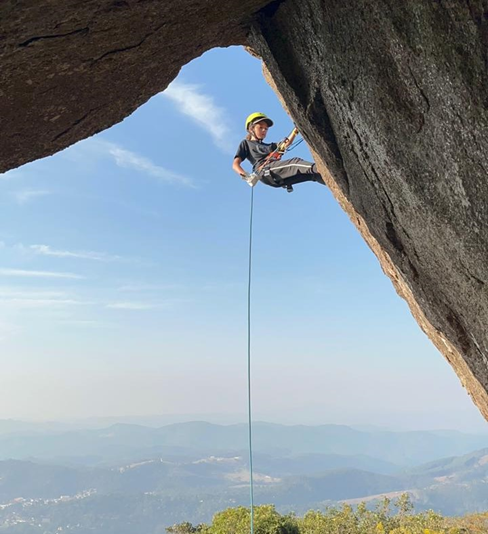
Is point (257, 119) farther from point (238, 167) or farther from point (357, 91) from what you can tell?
point (357, 91)

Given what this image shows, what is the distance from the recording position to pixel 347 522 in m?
32.7

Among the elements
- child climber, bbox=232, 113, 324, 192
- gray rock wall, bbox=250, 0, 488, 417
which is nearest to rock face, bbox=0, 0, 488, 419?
gray rock wall, bbox=250, 0, 488, 417

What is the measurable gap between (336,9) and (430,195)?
223 centimetres

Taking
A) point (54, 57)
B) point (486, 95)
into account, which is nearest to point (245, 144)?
point (54, 57)

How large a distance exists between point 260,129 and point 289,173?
1.41 metres

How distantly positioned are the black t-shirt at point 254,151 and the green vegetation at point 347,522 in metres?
23.8

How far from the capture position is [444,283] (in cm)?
565

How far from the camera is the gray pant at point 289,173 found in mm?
8977

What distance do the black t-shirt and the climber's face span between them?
156mm

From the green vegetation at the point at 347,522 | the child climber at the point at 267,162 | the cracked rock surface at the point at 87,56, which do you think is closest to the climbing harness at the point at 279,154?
the child climber at the point at 267,162

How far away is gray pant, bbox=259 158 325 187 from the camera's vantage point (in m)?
8.98

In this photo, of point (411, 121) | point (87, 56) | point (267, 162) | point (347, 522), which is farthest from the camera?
point (347, 522)

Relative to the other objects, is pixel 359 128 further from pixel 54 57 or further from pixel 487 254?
pixel 54 57

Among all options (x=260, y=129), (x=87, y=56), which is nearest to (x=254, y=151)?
(x=260, y=129)
